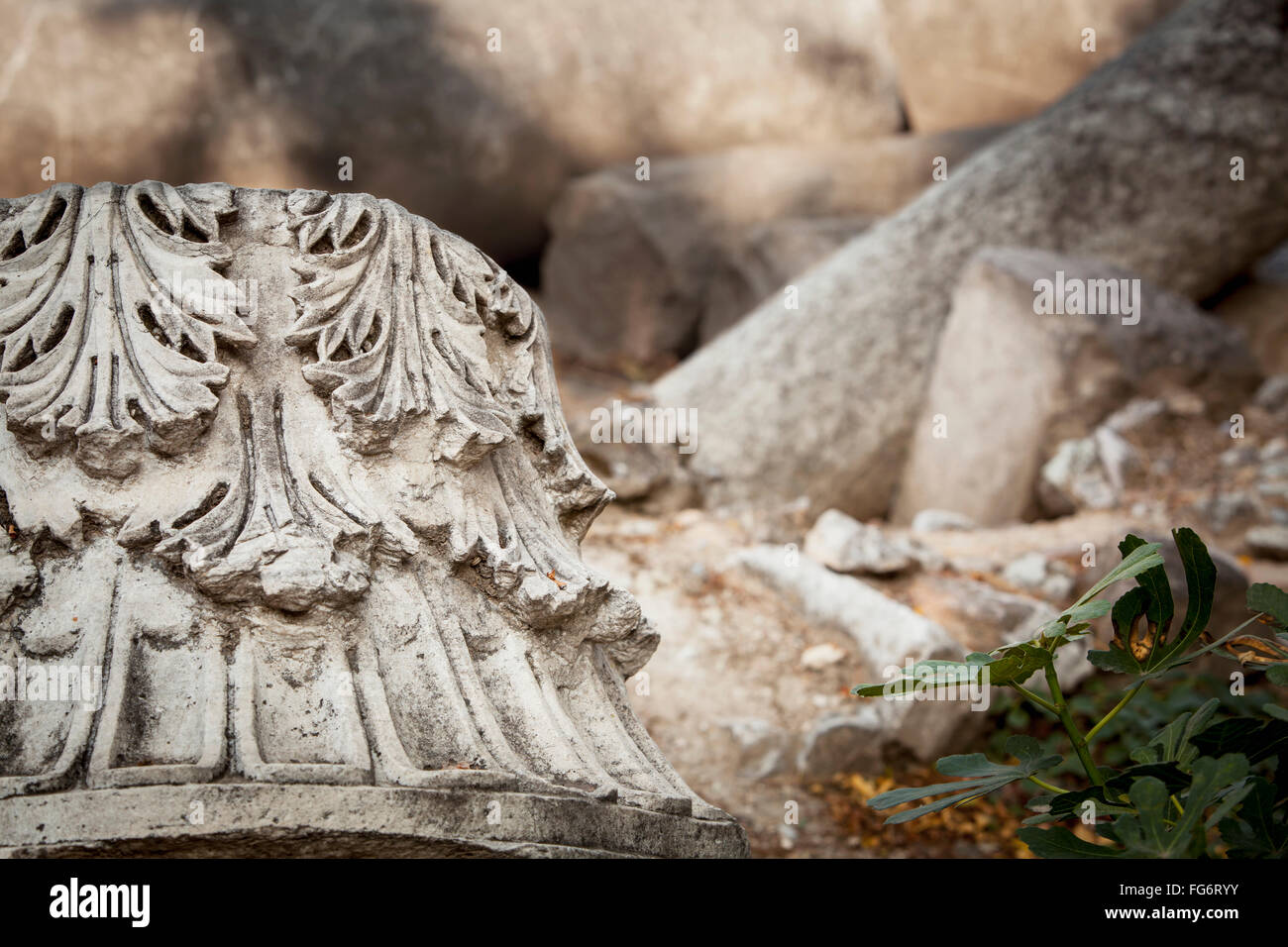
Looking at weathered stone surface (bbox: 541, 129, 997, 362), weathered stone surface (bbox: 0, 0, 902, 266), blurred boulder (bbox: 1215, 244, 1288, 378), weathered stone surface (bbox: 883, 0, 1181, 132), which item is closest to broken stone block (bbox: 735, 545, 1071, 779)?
blurred boulder (bbox: 1215, 244, 1288, 378)

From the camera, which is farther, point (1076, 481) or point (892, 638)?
point (1076, 481)

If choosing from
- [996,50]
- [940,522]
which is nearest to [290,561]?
[940,522]

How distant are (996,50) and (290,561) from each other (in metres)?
8.99

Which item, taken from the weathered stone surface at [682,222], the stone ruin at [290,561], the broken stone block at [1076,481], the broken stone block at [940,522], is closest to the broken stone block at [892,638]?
the broken stone block at [940,522]

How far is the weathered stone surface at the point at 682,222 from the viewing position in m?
8.22

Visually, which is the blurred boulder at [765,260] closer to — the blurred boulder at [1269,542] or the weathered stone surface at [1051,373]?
the weathered stone surface at [1051,373]

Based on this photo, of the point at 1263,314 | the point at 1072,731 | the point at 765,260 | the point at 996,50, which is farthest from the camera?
the point at 996,50

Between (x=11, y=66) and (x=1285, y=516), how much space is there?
7.50m

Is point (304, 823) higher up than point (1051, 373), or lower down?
lower down

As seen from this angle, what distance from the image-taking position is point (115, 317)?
1.67 m

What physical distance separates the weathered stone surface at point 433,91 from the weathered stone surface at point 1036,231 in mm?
2754

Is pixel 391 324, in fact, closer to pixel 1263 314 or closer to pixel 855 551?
pixel 855 551
